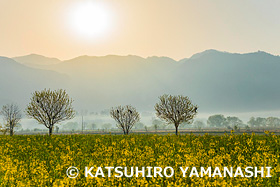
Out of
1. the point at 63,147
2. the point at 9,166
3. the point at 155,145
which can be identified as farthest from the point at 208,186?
the point at 63,147

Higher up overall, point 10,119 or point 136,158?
point 10,119

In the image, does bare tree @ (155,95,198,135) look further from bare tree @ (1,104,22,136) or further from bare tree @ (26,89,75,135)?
bare tree @ (1,104,22,136)

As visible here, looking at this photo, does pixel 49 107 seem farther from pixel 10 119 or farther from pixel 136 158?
pixel 10 119

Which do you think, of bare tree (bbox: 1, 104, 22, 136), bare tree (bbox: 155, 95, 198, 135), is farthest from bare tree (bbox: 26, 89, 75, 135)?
bare tree (bbox: 1, 104, 22, 136)

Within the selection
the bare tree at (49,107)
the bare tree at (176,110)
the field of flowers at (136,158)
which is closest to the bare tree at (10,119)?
the bare tree at (49,107)

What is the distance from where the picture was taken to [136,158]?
17.7 m

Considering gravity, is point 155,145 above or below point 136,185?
above

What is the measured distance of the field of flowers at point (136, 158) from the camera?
1302 centimetres

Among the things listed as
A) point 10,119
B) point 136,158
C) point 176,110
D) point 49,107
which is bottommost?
point 136,158

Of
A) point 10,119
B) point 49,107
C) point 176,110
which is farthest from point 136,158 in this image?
point 10,119

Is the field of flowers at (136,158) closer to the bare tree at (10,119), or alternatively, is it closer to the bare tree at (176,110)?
the bare tree at (176,110)

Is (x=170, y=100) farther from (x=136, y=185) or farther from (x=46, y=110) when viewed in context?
(x=136, y=185)

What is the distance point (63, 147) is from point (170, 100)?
105 feet

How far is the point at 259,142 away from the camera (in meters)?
19.4
